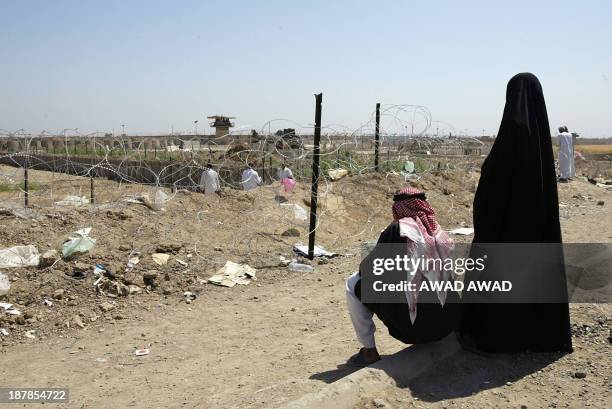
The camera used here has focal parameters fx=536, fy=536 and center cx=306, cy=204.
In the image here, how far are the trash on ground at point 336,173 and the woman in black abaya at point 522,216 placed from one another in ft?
25.1

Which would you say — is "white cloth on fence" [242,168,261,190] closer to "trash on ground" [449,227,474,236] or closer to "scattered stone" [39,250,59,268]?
"trash on ground" [449,227,474,236]

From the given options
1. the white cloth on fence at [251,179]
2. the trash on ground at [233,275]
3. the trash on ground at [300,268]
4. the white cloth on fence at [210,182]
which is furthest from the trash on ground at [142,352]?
the white cloth on fence at [251,179]

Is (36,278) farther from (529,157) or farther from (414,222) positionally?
(529,157)

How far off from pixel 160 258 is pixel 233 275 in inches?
32.9

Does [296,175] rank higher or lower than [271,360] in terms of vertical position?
→ higher

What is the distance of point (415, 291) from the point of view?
2.99 meters

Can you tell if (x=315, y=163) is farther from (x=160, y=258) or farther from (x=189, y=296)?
(x=189, y=296)

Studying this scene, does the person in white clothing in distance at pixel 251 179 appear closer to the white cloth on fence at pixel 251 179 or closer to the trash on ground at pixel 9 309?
the white cloth on fence at pixel 251 179

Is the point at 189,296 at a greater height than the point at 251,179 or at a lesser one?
lesser

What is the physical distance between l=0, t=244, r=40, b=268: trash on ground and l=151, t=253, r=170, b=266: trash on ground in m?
1.17

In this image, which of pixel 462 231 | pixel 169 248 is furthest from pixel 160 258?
pixel 462 231

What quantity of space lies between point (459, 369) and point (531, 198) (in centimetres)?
110

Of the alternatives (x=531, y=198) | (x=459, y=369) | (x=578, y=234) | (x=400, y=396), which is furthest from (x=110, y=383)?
(x=578, y=234)

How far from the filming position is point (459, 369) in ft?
10.5
